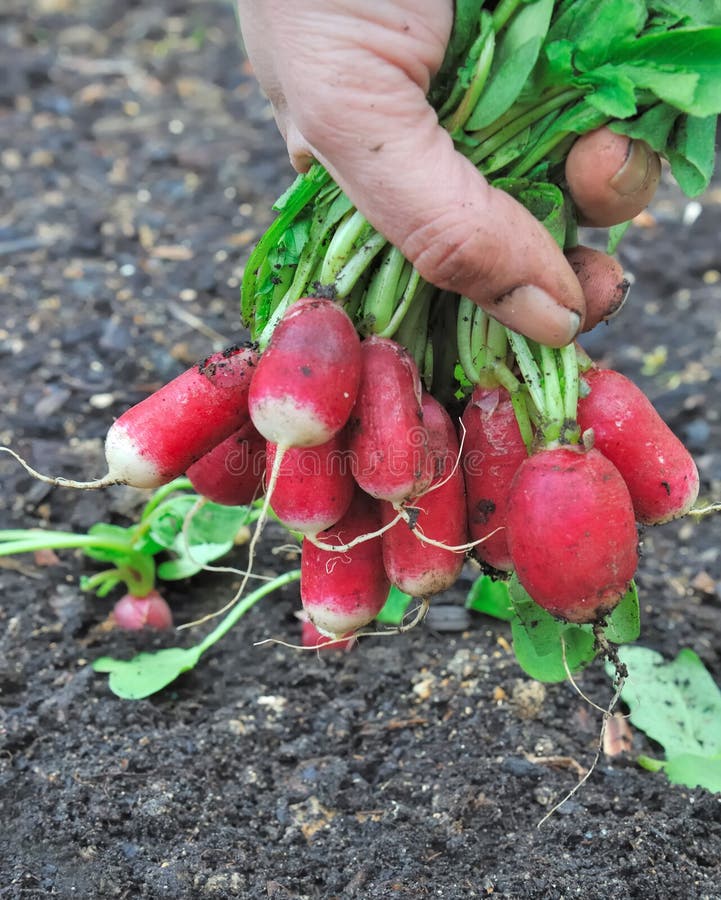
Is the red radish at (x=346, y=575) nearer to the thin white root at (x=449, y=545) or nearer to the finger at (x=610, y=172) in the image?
the thin white root at (x=449, y=545)

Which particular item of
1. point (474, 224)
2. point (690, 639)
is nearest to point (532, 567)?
point (474, 224)

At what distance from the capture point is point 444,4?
1.46m

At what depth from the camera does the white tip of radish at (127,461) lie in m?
1.76

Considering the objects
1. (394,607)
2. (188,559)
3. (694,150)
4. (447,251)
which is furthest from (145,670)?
(694,150)

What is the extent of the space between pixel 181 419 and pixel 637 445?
797 mm

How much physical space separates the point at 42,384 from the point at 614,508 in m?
2.27

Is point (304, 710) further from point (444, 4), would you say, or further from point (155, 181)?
point (155, 181)

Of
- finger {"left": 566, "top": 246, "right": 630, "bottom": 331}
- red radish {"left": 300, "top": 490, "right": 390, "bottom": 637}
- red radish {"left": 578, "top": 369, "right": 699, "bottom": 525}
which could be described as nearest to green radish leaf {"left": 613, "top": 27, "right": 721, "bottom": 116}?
finger {"left": 566, "top": 246, "right": 630, "bottom": 331}

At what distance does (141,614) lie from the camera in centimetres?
258

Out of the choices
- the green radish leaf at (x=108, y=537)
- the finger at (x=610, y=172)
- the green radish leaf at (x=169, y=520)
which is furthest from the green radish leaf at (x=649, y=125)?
the green radish leaf at (x=108, y=537)

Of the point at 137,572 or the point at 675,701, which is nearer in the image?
the point at 675,701

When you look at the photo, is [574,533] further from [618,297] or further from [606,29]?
[606,29]

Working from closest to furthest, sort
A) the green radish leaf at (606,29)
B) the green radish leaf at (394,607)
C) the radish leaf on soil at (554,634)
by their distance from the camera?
the green radish leaf at (606,29) → the radish leaf on soil at (554,634) → the green radish leaf at (394,607)

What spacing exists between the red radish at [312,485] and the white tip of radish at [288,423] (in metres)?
0.11
